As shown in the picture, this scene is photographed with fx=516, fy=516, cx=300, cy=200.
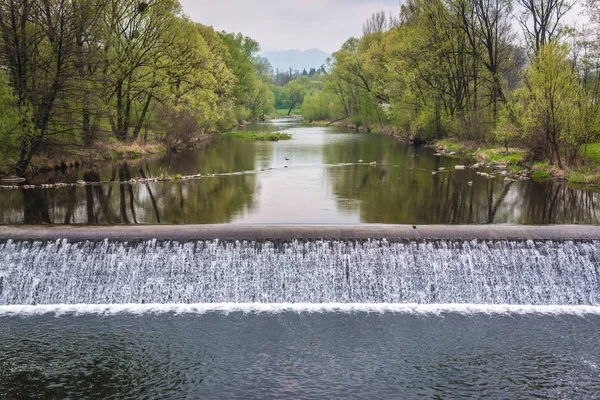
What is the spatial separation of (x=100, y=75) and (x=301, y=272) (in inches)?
739

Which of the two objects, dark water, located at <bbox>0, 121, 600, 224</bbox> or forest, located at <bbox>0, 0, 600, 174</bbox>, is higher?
forest, located at <bbox>0, 0, 600, 174</bbox>

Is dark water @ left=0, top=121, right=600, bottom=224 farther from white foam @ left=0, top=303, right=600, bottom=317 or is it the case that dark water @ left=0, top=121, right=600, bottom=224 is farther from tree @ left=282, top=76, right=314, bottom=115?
tree @ left=282, top=76, right=314, bottom=115

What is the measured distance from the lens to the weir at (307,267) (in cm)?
1174

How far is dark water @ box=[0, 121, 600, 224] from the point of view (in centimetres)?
1598

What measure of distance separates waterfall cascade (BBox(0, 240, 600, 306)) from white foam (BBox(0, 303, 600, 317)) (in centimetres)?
19

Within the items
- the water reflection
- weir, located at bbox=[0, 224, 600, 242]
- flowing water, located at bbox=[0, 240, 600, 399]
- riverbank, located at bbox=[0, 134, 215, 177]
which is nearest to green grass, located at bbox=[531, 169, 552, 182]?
the water reflection

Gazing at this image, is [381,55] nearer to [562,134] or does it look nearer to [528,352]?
[562,134]

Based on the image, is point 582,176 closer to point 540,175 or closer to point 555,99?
point 540,175

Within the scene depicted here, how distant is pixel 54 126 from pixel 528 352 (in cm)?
2276

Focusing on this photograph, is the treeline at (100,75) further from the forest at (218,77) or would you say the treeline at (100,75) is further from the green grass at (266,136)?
the green grass at (266,136)

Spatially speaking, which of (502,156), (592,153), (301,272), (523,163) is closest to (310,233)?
(301,272)

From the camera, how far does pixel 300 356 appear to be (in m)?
9.14

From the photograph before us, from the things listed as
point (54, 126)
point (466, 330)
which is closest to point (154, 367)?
point (466, 330)

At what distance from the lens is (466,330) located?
10.2m
